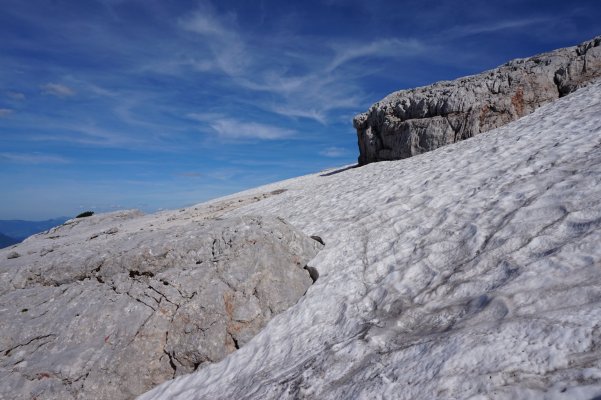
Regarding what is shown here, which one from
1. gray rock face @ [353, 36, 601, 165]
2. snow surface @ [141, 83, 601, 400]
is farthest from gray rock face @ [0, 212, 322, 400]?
gray rock face @ [353, 36, 601, 165]

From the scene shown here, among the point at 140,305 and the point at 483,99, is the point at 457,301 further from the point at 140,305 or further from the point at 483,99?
the point at 483,99

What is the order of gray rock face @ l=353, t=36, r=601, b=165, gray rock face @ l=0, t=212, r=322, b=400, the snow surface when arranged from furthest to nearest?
gray rock face @ l=353, t=36, r=601, b=165
gray rock face @ l=0, t=212, r=322, b=400
the snow surface

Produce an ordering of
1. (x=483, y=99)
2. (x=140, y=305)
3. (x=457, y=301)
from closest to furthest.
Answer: (x=457, y=301)
(x=140, y=305)
(x=483, y=99)

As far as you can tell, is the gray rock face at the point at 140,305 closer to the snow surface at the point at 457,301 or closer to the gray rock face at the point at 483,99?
the snow surface at the point at 457,301

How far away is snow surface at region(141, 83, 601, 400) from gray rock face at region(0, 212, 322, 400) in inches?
22.0

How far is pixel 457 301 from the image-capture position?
6.61 m

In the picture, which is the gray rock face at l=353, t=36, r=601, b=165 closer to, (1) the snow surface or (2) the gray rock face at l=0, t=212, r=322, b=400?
(1) the snow surface

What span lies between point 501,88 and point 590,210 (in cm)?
2115

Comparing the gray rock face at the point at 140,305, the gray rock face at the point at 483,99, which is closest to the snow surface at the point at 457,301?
the gray rock face at the point at 140,305

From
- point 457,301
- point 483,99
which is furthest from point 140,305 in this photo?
point 483,99

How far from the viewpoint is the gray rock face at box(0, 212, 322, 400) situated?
7.61 meters

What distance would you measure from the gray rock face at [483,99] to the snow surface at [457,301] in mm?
12206

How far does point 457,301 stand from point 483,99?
75.2 feet

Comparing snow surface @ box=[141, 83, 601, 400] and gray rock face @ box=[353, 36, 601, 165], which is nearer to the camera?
snow surface @ box=[141, 83, 601, 400]
